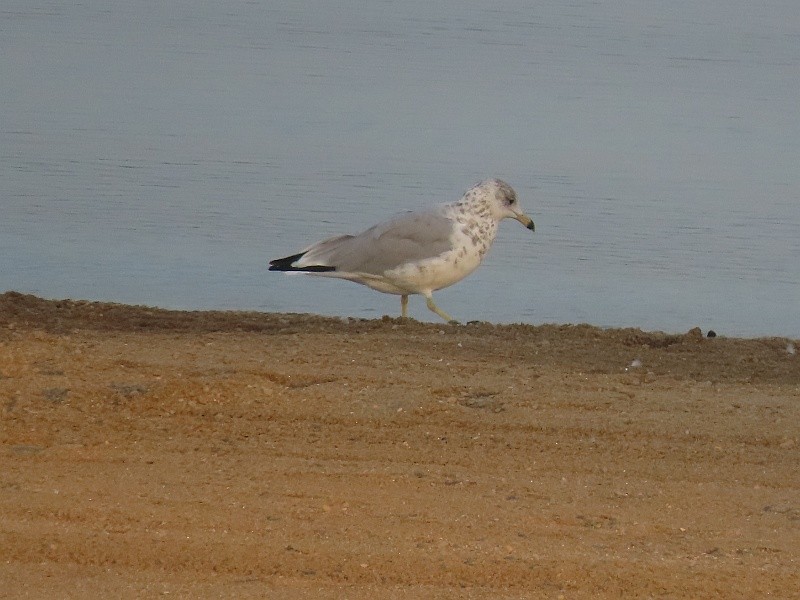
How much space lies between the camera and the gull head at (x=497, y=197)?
9.85m

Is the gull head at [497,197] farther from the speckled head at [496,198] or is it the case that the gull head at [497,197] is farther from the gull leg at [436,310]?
the gull leg at [436,310]

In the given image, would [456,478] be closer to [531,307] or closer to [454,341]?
[454,341]

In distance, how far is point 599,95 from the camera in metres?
17.7

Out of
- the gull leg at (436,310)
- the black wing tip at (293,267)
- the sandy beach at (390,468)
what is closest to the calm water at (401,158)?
the black wing tip at (293,267)

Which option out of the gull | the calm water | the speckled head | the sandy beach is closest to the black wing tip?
the gull

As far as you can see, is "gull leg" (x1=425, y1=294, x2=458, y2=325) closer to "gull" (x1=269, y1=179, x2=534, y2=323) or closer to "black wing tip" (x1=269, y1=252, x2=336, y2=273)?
"gull" (x1=269, y1=179, x2=534, y2=323)

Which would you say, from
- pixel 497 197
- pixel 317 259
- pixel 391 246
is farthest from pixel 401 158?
pixel 391 246

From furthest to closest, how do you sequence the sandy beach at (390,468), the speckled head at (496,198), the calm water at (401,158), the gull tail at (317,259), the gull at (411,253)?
1. the calm water at (401,158)
2. the speckled head at (496,198)
3. the gull tail at (317,259)
4. the gull at (411,253)
5. the sandy beach at (390,468)

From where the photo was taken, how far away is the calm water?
1070 centimetres

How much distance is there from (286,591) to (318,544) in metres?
0.34

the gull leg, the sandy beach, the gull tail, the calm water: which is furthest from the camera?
the calm water

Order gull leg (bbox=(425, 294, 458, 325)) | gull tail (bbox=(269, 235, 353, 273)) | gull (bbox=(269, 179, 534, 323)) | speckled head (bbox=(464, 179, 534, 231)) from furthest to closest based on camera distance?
speckled head (bbox=(464, 179, 534, 231)) < gull tail (bbox=(269, 235, 353, 273)) < gull (bbox=(269, 179, 534, 323)) < gull leg (bbox=(425, 294, 458, 325))

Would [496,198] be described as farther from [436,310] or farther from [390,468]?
[390,468]

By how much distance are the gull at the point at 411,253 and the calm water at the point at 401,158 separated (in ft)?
2.49
